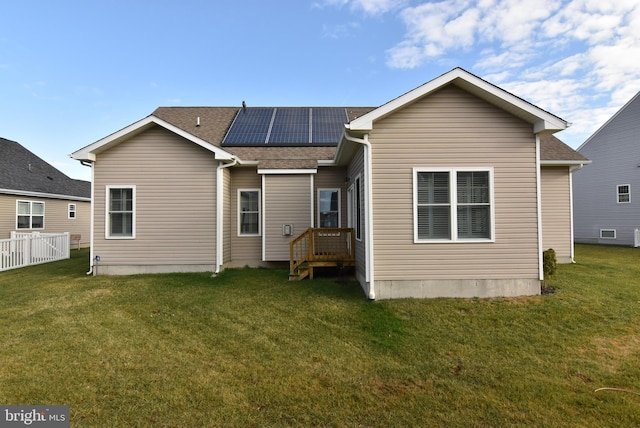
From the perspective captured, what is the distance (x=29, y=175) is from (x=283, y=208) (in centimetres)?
1509

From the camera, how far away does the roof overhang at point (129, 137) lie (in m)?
8.19

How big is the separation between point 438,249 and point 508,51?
9964mm

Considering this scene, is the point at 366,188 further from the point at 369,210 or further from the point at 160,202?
the point at 160,202

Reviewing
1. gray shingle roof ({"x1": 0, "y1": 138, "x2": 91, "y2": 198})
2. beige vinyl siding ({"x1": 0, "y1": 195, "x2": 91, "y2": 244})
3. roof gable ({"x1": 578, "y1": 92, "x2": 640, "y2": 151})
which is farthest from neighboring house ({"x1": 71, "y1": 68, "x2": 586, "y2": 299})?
roof gable ({"x1": 578, "y1": 92, "x2": 640, "y2": 151})

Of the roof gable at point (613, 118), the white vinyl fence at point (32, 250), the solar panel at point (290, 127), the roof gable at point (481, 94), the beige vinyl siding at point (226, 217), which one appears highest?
the roof gable at point (613, 118)

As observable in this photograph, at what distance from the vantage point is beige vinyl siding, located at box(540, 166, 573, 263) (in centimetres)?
992

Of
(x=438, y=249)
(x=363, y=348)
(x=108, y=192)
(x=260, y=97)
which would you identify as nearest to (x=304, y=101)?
(x=260, y=97)

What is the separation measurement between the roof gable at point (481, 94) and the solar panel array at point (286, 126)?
16.7 ft

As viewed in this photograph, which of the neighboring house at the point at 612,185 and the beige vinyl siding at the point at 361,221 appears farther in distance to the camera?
the neighboring house at the point at 612,185

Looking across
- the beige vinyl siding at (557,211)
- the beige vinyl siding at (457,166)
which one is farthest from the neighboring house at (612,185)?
the beige vinyl siding at (457,166)

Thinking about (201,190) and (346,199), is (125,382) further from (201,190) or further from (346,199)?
(346,199)

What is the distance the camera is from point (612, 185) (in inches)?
624

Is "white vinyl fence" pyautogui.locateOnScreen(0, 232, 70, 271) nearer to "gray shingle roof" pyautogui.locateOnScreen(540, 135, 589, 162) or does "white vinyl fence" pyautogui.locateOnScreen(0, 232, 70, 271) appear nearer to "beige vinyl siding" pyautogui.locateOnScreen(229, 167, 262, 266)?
"beige vinyl siding" pyautogui.locateOnScreen(229, 167, 262, 266)

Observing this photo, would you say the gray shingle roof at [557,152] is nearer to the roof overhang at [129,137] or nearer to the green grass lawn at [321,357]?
the green grass lawn at [321,357]
